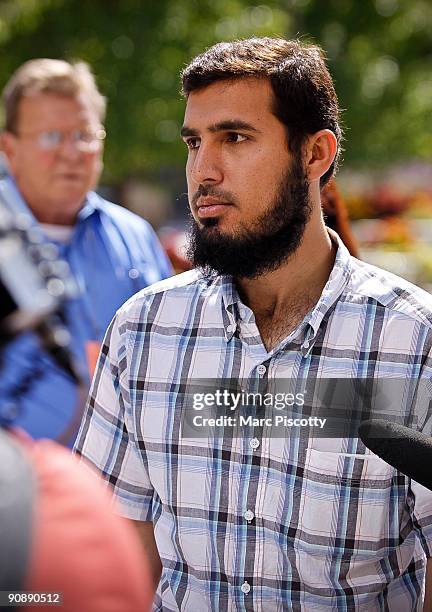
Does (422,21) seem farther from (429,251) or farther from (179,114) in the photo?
(429,251)

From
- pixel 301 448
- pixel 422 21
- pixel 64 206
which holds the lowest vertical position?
pixel 301 448

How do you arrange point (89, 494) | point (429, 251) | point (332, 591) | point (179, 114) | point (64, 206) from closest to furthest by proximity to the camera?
point (89, 494) < point (332, 591) < point (64, 206) < point (429, 251) < point (179, 114)

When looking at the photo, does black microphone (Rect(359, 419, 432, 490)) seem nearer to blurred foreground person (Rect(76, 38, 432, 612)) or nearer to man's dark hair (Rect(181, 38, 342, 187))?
blurred foreground person (Rect(76, 38, 432, 612))

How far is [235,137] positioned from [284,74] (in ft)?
0.58

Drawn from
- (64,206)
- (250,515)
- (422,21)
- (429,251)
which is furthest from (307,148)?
(422,21)

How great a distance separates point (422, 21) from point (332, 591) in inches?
604

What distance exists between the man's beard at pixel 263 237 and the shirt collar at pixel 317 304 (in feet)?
0.17

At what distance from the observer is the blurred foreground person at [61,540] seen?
848 millimetres

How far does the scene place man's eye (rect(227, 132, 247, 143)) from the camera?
6.72 ft

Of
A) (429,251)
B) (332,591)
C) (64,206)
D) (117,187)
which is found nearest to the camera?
(332,591)

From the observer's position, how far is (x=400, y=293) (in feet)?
6.50

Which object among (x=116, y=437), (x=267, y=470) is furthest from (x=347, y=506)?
(x=116, y=437)

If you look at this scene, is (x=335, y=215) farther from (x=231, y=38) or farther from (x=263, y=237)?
(x=231, y=38)

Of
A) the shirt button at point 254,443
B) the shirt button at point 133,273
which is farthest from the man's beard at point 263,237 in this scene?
the shirt button at point 133,273
